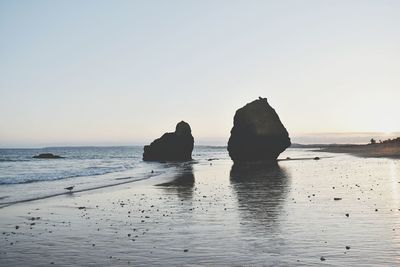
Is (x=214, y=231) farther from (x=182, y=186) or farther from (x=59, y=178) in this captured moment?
(x=59, y=178)

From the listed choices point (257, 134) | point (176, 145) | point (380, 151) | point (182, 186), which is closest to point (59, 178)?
point (182, 186)

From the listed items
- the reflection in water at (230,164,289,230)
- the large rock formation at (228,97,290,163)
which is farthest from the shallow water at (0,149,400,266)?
the large rock formation at (228,97,290,163)

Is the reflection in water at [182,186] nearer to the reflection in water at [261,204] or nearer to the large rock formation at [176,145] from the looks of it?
the reflection in water at [261,204]

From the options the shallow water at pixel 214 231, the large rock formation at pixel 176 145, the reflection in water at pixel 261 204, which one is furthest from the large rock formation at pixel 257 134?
the shallow water at pixel 214 231

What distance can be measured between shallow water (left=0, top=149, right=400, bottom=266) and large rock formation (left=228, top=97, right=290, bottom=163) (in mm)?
42241

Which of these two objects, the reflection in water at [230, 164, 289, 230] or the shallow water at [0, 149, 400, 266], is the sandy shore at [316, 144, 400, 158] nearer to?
the reflection in water at [230, 164, 289, 230]

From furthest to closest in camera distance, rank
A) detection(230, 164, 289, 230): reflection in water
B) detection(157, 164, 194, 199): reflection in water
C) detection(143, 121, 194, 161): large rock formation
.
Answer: detection(143, 121, 194, 161): large rock formation → detection(157, 164, 194, 199): reflection in water → detection(230, 164, 289, 230): reflection in water

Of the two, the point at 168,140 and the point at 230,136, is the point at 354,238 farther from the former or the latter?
the point at 168,140

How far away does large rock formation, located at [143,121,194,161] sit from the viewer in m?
98.2

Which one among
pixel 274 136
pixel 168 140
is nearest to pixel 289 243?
pixel 274 136

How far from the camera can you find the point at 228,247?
1123 cm

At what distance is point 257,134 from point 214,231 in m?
51.7

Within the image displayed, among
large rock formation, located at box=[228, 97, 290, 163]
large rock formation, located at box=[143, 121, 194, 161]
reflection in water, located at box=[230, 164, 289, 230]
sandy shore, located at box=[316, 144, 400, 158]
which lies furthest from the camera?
large rock formation, located at box=[143, 121, 194, 161]

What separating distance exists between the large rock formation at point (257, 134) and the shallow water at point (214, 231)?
42.2 m
